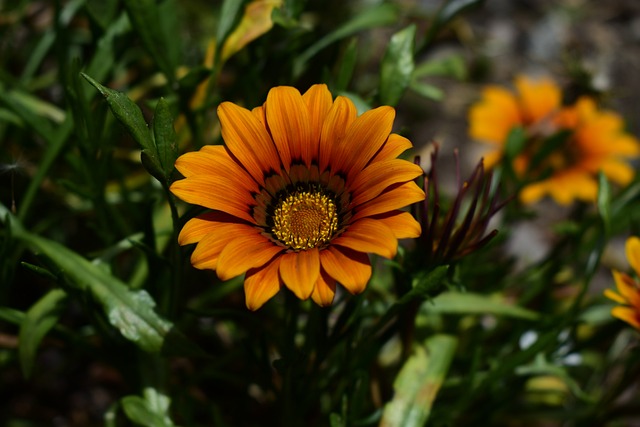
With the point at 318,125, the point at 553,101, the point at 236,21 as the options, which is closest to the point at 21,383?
the point at 236,21

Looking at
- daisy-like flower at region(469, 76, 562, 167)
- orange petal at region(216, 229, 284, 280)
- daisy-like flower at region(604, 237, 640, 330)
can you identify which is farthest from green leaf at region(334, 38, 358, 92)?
daisy-like flower at region(469, 76, 562, 167)

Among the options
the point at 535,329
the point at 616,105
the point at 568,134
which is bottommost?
the point at 535,329

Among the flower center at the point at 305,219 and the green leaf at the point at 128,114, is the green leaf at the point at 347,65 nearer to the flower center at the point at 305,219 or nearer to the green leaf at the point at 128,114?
the flower center at the point at 305,219

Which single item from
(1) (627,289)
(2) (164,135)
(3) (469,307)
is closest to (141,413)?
(2) (164,135)

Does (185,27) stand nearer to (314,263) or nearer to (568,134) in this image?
(568,134)

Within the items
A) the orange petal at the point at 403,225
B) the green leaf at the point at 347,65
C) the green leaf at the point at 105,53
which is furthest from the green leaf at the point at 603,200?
the green leaf at the point at 105,53
